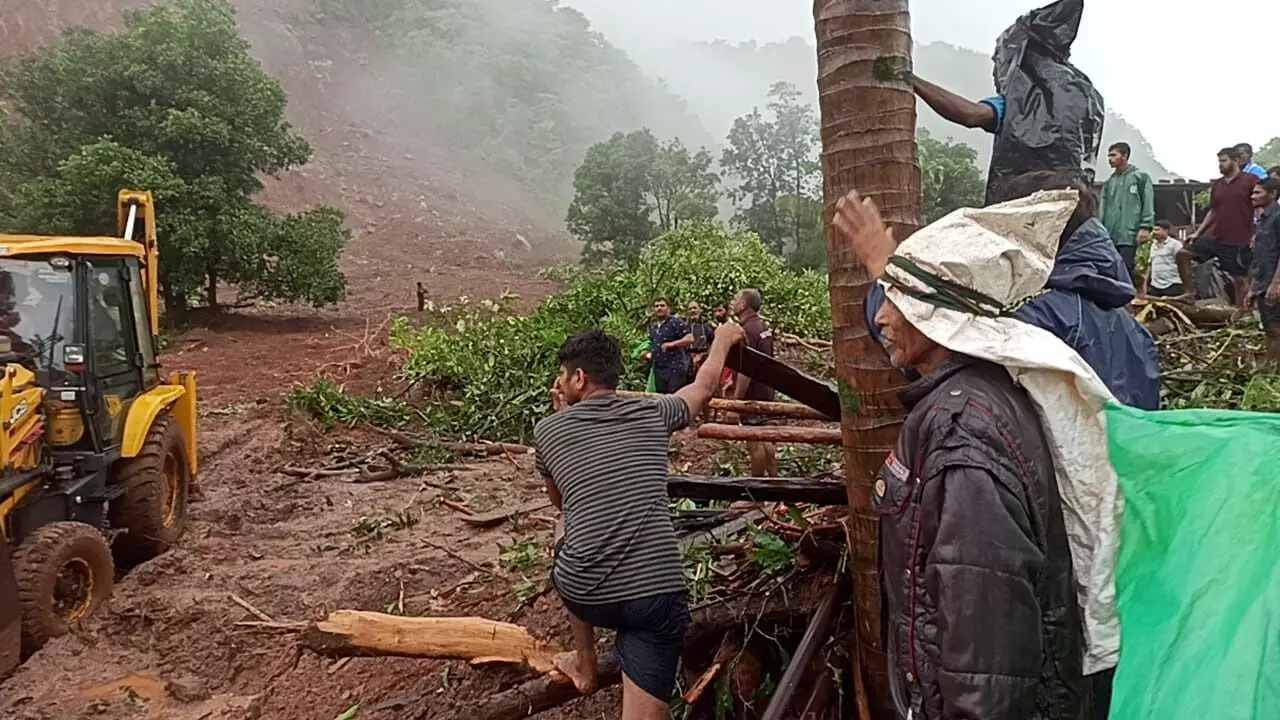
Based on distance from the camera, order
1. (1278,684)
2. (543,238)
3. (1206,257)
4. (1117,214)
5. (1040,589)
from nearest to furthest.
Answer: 1. (1278,684)
2. (1040,589)
3. (1117,214)
4. (1206,257)
5. (543,238)

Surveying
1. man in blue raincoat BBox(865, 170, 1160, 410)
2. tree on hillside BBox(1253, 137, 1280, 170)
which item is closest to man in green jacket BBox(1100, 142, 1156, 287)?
man in blue raincoat BBox(865, 170, 1160, 410)

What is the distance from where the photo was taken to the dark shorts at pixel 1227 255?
8641 mm

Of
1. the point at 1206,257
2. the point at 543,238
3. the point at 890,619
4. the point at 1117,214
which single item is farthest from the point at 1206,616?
the point at 543,238

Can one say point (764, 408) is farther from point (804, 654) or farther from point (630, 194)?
point (630, 194)

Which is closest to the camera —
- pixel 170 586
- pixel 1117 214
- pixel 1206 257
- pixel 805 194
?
pixel 170 586

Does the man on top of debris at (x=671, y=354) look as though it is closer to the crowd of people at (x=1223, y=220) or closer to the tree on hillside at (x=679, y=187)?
the crowd of people at (x=1223, y=220)

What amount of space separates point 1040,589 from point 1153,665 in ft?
0.74

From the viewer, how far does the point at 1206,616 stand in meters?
1.63

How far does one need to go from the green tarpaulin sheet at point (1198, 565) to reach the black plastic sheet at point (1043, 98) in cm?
191

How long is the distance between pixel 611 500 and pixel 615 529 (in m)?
0.10

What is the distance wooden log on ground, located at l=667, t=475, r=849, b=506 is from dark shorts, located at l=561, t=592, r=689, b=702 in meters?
0.60

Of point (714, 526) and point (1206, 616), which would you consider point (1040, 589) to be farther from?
point (714, 526)

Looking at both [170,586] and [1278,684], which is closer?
[1278,684]

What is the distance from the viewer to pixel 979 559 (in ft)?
5.44
